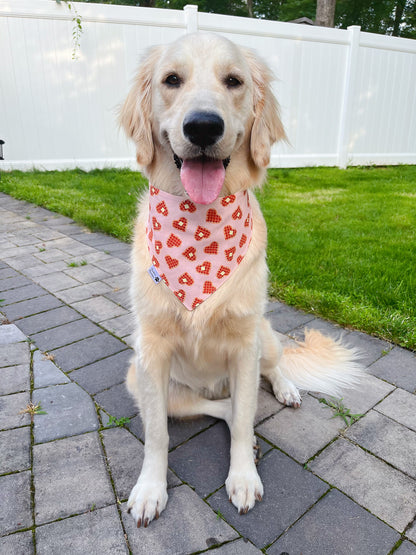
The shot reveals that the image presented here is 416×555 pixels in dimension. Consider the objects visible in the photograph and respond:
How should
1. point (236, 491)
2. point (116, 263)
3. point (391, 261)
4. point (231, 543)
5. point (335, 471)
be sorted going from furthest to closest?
1. point (116, 263)
2. point (391, 261)
3. point (335, 471)
4. point (236, 491)
5. point (231, 543)

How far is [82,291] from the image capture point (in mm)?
3523

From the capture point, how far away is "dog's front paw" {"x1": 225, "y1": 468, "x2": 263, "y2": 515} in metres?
1.64

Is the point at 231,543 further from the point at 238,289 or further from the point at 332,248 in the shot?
the point at 332,248

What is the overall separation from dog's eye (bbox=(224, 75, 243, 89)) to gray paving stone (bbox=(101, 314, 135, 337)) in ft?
5.47

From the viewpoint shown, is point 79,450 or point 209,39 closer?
point 209,39

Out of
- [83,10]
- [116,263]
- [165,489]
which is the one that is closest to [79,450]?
[165,489]

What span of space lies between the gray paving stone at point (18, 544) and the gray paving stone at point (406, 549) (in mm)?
1284

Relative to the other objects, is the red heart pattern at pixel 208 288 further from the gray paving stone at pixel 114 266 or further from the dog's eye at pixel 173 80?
the gray paving stone at pixel 114 266

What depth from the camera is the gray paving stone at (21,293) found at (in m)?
3.38

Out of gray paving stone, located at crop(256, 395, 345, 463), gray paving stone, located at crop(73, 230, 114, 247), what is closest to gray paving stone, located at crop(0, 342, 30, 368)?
gray paving stone, located at crop(256, 395, 345, 463)

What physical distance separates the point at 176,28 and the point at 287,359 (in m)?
7.27

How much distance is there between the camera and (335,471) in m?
1.81

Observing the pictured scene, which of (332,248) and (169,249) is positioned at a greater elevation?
(169,249)

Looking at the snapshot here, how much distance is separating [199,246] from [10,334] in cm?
173
